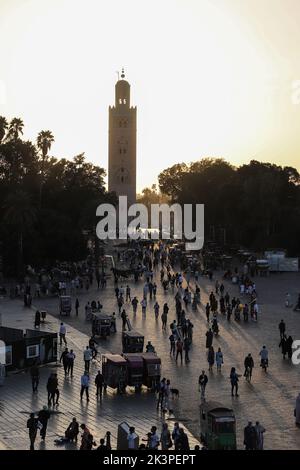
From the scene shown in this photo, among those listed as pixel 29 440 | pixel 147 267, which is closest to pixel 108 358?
pixel 29 440

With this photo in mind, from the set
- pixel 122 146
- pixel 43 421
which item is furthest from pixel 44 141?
pixel 43 421

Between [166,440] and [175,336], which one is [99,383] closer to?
[166,440]

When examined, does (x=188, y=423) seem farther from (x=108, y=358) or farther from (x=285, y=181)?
(x=285, y=181)

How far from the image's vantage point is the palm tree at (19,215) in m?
55.4

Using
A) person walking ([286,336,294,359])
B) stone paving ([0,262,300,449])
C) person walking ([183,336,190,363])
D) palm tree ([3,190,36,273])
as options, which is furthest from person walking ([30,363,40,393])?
palm tree ([3,190,36,273])

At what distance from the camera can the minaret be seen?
407 feet

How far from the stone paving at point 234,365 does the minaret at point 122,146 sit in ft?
253

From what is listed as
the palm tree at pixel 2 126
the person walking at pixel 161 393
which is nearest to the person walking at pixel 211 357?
the person walking at pixel 161 393

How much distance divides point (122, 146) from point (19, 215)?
2799 inches

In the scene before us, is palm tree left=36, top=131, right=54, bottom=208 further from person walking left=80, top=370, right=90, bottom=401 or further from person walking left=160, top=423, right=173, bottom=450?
person walking left=160, top=423, right=173, bottom=450

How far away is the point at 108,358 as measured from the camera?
23.6 m

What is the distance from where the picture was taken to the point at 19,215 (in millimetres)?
55438

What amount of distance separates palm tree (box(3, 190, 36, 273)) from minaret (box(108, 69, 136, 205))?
6648 cm

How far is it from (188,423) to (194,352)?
9.75 metres
